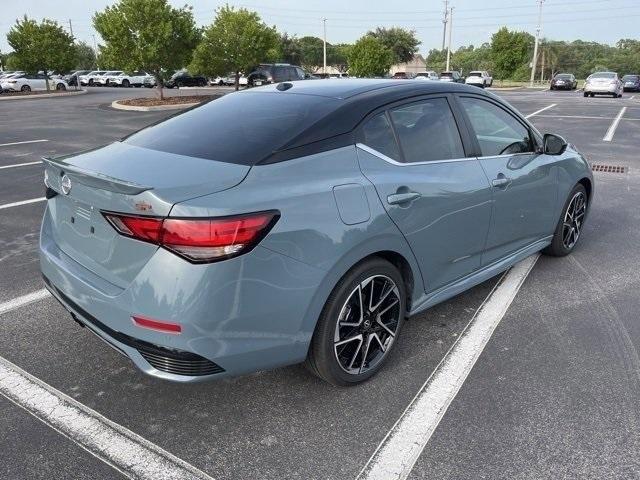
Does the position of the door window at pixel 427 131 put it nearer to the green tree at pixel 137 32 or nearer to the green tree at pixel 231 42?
the green tree at pixel 137 32

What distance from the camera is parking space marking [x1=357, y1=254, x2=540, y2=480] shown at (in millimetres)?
2352

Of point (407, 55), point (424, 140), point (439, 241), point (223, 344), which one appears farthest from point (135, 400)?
point (407, 55)

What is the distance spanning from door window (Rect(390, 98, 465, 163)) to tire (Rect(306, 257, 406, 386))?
0.70 meters

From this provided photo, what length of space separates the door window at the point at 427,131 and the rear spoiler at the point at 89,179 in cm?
148

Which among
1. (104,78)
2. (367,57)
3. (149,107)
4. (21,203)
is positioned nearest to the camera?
(21,203)

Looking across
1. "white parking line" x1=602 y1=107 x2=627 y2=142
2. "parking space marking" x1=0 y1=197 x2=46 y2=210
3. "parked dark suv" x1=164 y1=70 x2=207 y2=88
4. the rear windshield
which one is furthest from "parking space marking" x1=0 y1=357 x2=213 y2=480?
"parked dark suv" x1=164 y1=70 x2=207 y2=88

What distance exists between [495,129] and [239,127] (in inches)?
75.6

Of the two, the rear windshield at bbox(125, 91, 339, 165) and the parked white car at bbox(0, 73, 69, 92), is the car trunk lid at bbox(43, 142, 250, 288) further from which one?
the parked white car at bbox(0, 73, 69, 92)

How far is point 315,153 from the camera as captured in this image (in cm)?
263

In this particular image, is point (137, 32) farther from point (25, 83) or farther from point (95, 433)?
point (95, 433)

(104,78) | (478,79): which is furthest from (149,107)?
(104,78)

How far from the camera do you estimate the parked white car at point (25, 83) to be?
36.6m

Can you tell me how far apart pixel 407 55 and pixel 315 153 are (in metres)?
78.0

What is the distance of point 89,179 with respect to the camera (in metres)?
2.48
